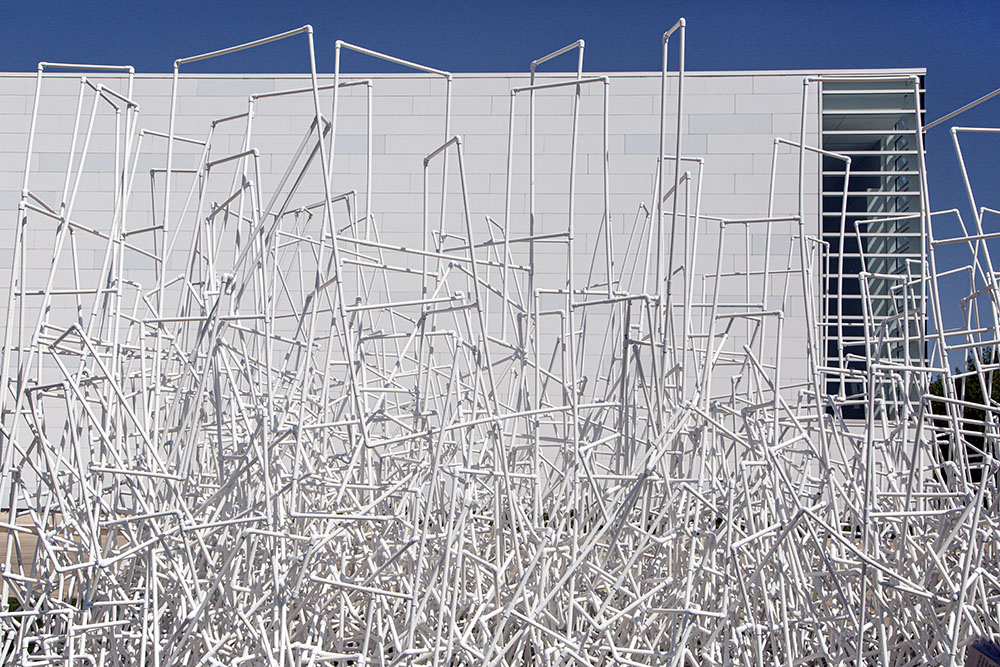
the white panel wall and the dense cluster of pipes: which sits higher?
the white panel wall

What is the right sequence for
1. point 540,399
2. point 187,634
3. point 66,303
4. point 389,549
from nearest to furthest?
point 187,634 < point 389,549 < point 540,399 < point 66,303

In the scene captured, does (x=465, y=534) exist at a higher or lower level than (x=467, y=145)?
lower

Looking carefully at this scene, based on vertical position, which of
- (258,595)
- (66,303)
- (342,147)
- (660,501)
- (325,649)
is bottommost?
(325,649)

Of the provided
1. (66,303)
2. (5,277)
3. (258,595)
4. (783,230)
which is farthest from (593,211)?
(258,595)

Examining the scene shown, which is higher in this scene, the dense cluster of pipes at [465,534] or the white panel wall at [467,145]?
the white panel wall at [467,145]

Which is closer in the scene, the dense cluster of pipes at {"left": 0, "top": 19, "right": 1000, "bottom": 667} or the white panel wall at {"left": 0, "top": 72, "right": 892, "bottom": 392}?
the dense cluster of pipes at {"left": 0, "top": 19, "right": 1000, "bottom": 667}

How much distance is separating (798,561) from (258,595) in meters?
0.93

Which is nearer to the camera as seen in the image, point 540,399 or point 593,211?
point 540,399

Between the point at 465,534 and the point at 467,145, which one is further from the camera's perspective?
the point at 467,145

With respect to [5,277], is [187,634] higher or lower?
lower

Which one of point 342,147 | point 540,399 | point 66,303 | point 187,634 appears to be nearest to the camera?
point 187,634

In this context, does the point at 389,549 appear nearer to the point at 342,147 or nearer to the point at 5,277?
the point at 342,147

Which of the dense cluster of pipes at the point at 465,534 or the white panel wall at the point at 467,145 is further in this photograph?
the white panel wall at the point at 467,145

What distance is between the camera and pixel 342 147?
6.57 m
